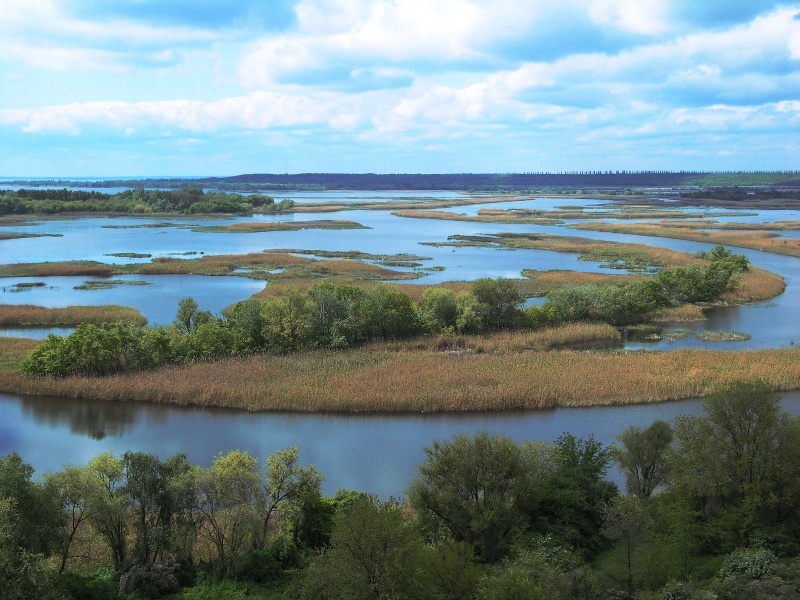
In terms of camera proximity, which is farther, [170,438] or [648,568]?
[170,438]

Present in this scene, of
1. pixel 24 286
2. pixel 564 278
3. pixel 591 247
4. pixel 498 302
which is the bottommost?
pixel 24 286

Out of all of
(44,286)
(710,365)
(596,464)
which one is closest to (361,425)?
(596,464)

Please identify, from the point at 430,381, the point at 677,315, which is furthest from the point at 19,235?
the point at 677,315

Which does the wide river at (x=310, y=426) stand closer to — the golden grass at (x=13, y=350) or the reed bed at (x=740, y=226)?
the golden grass at (x=13, y=350)

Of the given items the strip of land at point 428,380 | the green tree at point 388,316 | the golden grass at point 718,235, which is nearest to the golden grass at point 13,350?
the strip of land at point 428,380

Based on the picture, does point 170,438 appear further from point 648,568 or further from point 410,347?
point 648,568

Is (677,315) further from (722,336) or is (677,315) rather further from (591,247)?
(591,247)

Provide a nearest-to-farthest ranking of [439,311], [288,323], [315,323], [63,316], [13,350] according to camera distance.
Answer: [13,350]
[288,323]
[315,323]
[439,311]
[63,316]
